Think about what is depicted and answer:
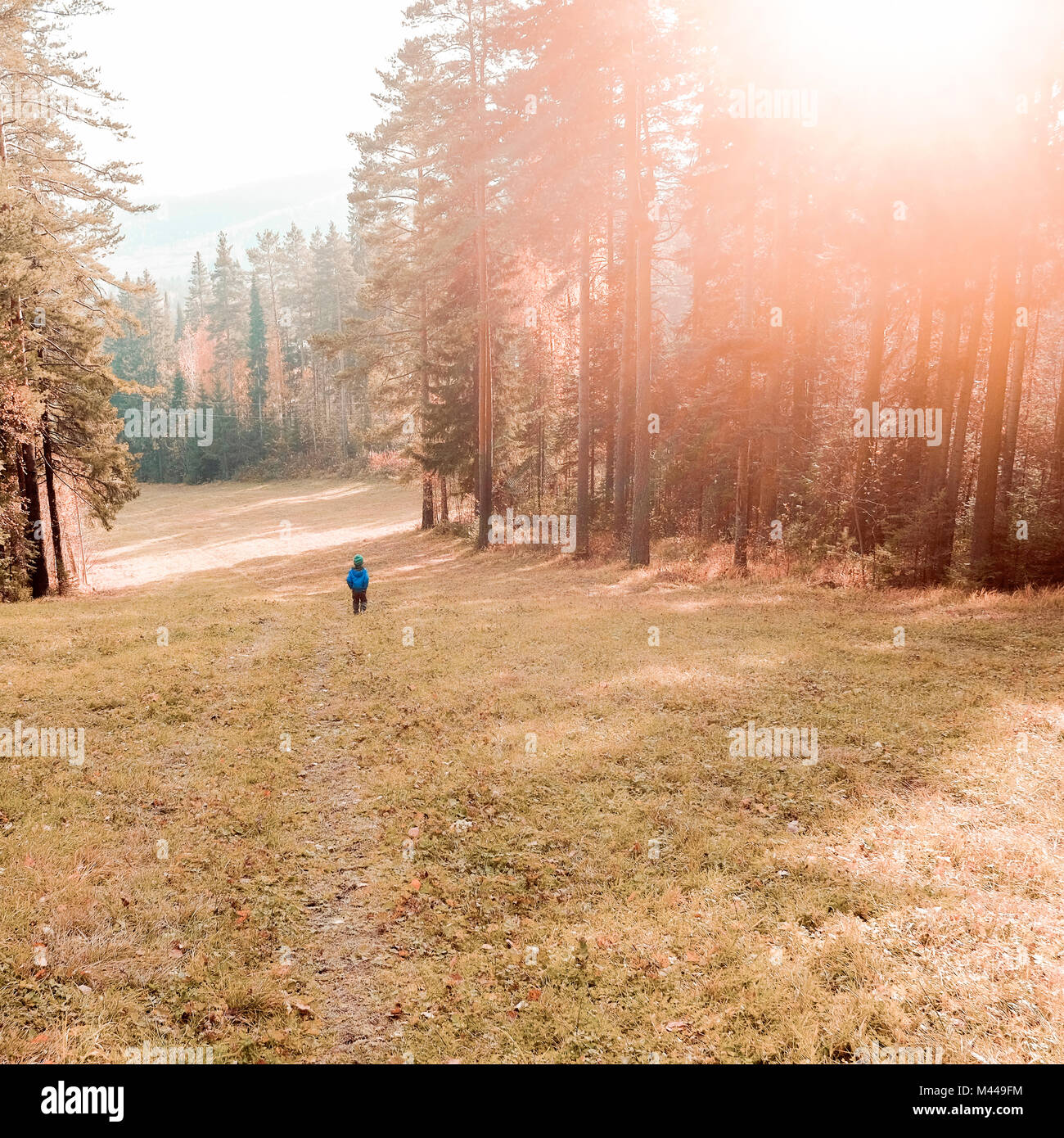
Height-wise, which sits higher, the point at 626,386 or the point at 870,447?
the point at 626,386

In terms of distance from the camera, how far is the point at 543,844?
711cm

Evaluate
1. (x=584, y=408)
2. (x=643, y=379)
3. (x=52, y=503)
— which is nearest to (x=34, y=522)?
(x=52, y=503)

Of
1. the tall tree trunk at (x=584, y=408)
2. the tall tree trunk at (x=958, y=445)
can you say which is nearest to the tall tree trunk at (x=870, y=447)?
the tall tree trunk at (x=958, y=445)

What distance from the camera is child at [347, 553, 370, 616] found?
17.1 metres

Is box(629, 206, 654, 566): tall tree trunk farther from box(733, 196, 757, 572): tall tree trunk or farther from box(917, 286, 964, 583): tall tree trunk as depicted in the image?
box(917, 286, 964, 583): tall tree trunk

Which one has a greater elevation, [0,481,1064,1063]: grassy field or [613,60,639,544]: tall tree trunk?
[613,60,639,544]: tall tree trunk

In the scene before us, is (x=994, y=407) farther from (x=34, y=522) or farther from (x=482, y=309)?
(x=34, y=522)

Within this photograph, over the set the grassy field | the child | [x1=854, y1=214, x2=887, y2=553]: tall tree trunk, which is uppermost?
[x1=854, y1=214, x2=887, y2=553]: tall tree trunk

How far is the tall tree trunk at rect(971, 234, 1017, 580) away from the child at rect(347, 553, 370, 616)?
14558 millimetres

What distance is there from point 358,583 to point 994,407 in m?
15.4

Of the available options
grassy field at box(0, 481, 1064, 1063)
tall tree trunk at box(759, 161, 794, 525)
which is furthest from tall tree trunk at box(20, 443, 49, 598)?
tall tree trunk at box(759, 161, 794, 525)

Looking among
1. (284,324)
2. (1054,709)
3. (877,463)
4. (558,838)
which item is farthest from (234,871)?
(284,324)

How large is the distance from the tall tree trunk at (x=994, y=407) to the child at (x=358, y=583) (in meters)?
14.6

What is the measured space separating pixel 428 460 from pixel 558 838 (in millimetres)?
25620
